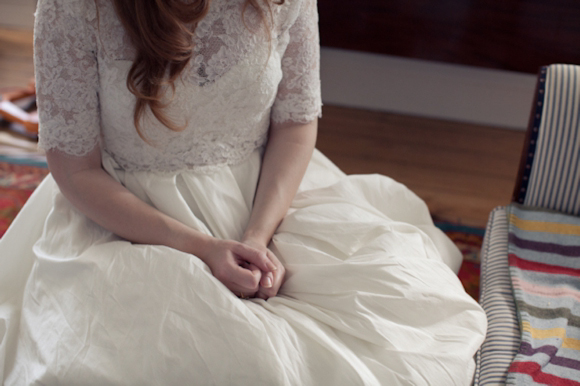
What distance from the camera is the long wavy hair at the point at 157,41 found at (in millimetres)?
769

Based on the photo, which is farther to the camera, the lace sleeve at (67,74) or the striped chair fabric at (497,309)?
the striped chair fabric at (497,309)

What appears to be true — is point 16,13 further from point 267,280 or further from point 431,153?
point 267,280

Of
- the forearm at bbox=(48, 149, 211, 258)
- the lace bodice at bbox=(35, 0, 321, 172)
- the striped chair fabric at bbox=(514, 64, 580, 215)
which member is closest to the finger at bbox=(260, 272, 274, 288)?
the forearm at bbox=(48, 149, 211, 258)

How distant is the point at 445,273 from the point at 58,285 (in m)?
0.66

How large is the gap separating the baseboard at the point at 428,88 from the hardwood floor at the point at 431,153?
6 cm

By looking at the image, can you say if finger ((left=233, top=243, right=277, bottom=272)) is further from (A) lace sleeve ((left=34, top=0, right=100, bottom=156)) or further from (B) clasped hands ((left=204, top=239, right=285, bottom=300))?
(A) lace sleeve ((left=34, top=0, right=100, bottom=156))

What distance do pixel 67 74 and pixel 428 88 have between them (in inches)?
79.9

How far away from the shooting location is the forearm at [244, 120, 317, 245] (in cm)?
93

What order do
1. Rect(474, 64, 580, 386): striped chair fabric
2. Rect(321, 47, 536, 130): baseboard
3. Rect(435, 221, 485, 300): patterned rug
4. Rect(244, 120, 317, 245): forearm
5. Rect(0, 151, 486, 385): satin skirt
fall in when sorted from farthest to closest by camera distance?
Rect(321, 47, 536, 130): baseboard < Rect(435, 221, 485, 300): patterned rug < Rect(474, 64, 580, 386): striped chair fabric < Rect(244, 120, 317, 245): forearm < Rect(0, 151, 486, 385): satin skirt

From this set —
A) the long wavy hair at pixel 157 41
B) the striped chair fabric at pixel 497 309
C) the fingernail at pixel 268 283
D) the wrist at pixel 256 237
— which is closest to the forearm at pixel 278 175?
the wrist at pixel 256 237

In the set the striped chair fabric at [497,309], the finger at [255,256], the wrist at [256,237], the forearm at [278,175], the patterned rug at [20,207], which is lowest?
the patterned rug at [20,207]

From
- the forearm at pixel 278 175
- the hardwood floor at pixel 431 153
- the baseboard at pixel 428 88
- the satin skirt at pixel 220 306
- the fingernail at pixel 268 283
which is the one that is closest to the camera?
the satin skirt at pixel 220 306

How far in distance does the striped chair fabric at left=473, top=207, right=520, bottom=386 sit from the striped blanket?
0.06 ft

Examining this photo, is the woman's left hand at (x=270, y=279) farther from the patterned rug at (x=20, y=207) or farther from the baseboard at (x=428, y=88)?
the baseboard at (x=428, y=88)
